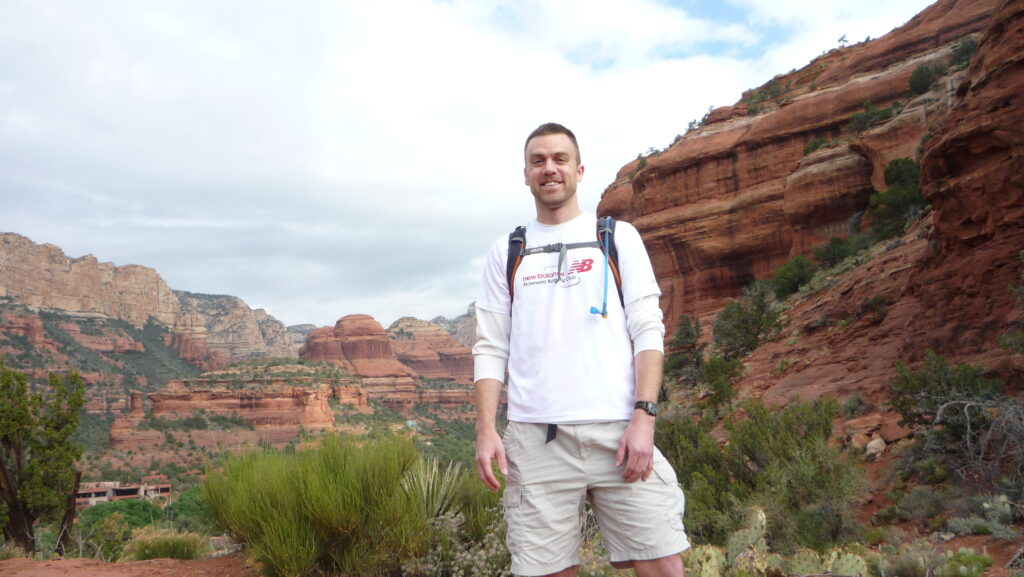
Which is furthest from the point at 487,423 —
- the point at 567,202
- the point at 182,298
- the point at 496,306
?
the point at 182,298

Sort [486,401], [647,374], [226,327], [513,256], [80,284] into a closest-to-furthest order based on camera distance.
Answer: [647,374] < [486,401] < [513,256] < [80,284] < [226,327]

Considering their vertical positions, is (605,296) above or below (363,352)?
below

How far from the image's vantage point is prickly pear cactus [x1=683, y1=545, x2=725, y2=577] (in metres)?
3.19

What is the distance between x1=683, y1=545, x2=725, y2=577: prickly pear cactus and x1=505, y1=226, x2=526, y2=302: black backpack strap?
1.85 metres

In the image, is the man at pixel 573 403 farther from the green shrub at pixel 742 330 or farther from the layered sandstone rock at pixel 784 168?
the layered sandstone rock at pixel 784 168

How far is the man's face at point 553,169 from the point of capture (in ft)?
7.66

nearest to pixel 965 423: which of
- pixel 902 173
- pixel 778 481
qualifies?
pixel 778 481

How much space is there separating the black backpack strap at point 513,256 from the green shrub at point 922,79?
26997mm

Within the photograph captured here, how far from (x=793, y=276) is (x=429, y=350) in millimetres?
106663

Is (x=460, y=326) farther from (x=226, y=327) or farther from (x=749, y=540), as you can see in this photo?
(x=749, y=540)

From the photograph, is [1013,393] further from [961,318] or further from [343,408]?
[343,408]

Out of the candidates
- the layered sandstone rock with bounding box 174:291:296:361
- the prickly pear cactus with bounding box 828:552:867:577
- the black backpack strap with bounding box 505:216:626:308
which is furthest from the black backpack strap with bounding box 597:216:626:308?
the layered sandstone rock with bounding box 174:291:296:361

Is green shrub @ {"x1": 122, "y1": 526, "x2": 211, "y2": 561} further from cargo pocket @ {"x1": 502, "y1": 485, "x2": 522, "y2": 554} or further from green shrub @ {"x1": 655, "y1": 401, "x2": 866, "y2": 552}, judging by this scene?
cargo pocket @ {"x1": 502, "y1": 485, "x2": 522, "y2": 554}

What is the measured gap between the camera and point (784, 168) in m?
28.9
